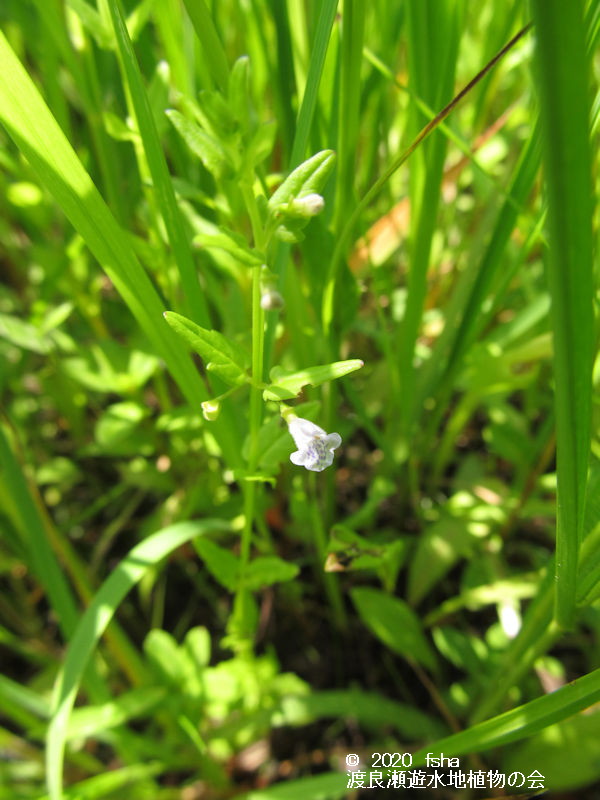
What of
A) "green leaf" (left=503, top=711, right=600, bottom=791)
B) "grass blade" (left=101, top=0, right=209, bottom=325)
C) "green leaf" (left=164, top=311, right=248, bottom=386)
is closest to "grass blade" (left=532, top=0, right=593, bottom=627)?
"green leaf" (left=164, top=311, right=248, bottom=386)

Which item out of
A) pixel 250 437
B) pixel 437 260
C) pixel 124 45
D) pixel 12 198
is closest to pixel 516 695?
pixel 250 437

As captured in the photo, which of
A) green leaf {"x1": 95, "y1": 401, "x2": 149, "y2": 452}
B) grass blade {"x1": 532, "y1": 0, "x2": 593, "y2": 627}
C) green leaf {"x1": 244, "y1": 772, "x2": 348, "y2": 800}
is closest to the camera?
grass blade {"x1": 532, "y1": 0, "x2": 593, "y2": 627}

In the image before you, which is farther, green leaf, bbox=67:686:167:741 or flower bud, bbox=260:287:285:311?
green leaf, bbox=67:686:167:741

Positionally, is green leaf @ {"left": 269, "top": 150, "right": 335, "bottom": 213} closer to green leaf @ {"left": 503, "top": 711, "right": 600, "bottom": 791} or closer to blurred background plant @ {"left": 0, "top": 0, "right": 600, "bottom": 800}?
blurred background plant @ {"left": 0, "top": 0, "right": 600, "bottom": 800}

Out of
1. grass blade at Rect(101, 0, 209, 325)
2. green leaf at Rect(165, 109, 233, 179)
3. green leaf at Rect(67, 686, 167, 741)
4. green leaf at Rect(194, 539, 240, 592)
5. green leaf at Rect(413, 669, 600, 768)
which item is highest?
grass blade at Rect(101, 0, 209, 325)

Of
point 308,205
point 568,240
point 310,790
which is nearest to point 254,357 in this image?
point 308,205

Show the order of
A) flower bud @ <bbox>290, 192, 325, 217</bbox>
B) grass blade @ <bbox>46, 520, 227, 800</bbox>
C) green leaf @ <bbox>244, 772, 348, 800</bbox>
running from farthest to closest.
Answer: green leaf @ <bbox>244, 772, 348, 800</bbox>
grass blade @ <bbox>46, 520, 227, 800</bbox>
flower bud @ <bbox>290, 192, 325, 217</bbox>
